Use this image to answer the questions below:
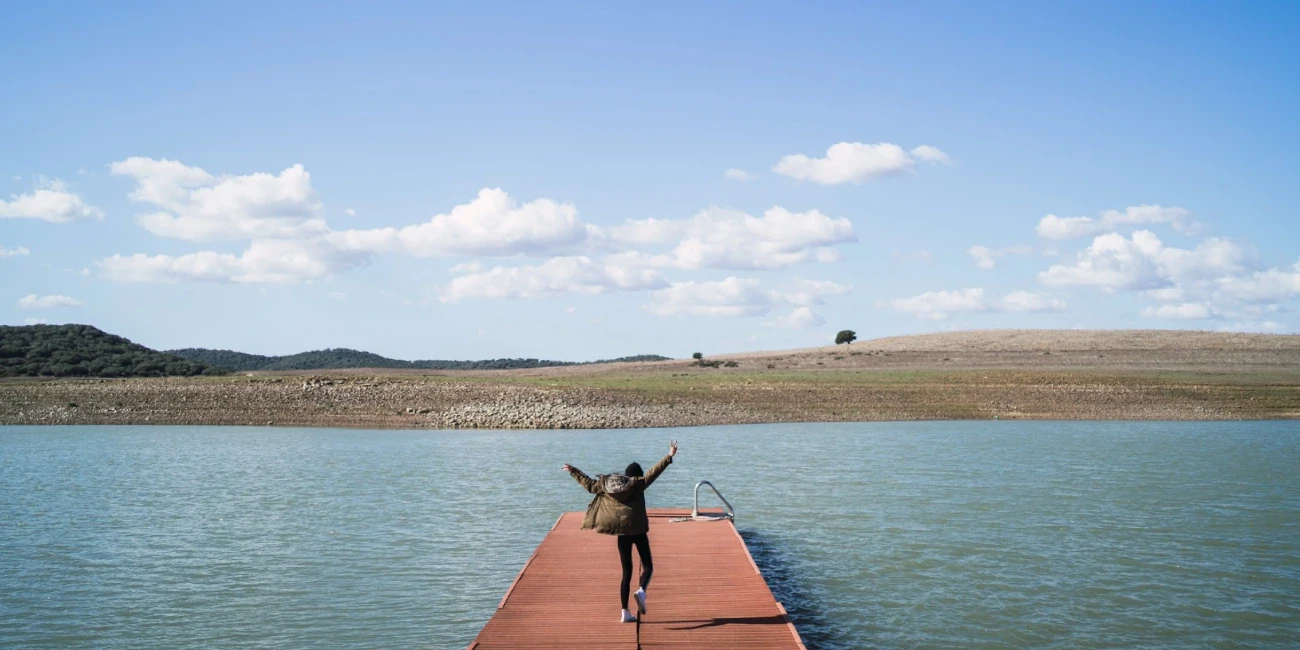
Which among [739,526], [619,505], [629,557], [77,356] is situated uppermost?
[77,356]

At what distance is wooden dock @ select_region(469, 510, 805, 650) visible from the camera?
1136 cm

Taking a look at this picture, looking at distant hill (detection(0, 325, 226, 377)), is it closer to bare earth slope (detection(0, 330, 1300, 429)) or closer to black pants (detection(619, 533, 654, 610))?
bare earth slope (detection(0, 330, 1300, 429))

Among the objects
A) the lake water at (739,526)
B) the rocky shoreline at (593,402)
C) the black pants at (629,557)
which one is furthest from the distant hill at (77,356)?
the black pants at (629,557)

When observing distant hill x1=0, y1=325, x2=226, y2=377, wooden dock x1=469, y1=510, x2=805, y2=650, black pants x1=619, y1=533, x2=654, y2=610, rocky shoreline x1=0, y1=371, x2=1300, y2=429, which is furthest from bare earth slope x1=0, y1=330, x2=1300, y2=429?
black pants x1=619, y1=533, x2=654, y2=610

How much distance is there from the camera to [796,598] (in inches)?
611

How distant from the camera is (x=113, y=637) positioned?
44.5 ft

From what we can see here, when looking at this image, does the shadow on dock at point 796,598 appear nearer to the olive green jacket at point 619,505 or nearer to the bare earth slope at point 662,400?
the olive green jacket at point 619,505

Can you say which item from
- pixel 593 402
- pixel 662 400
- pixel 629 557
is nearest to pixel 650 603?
pixel 629 557

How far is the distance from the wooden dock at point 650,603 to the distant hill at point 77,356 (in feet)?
223

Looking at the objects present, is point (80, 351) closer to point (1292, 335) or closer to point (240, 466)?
point (240, 466)

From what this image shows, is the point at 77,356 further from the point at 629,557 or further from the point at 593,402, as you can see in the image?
the point at 629,557

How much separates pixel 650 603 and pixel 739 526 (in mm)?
8950

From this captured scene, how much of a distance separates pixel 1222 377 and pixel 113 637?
67.7 metres

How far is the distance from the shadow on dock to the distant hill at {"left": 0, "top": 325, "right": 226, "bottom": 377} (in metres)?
67.0
